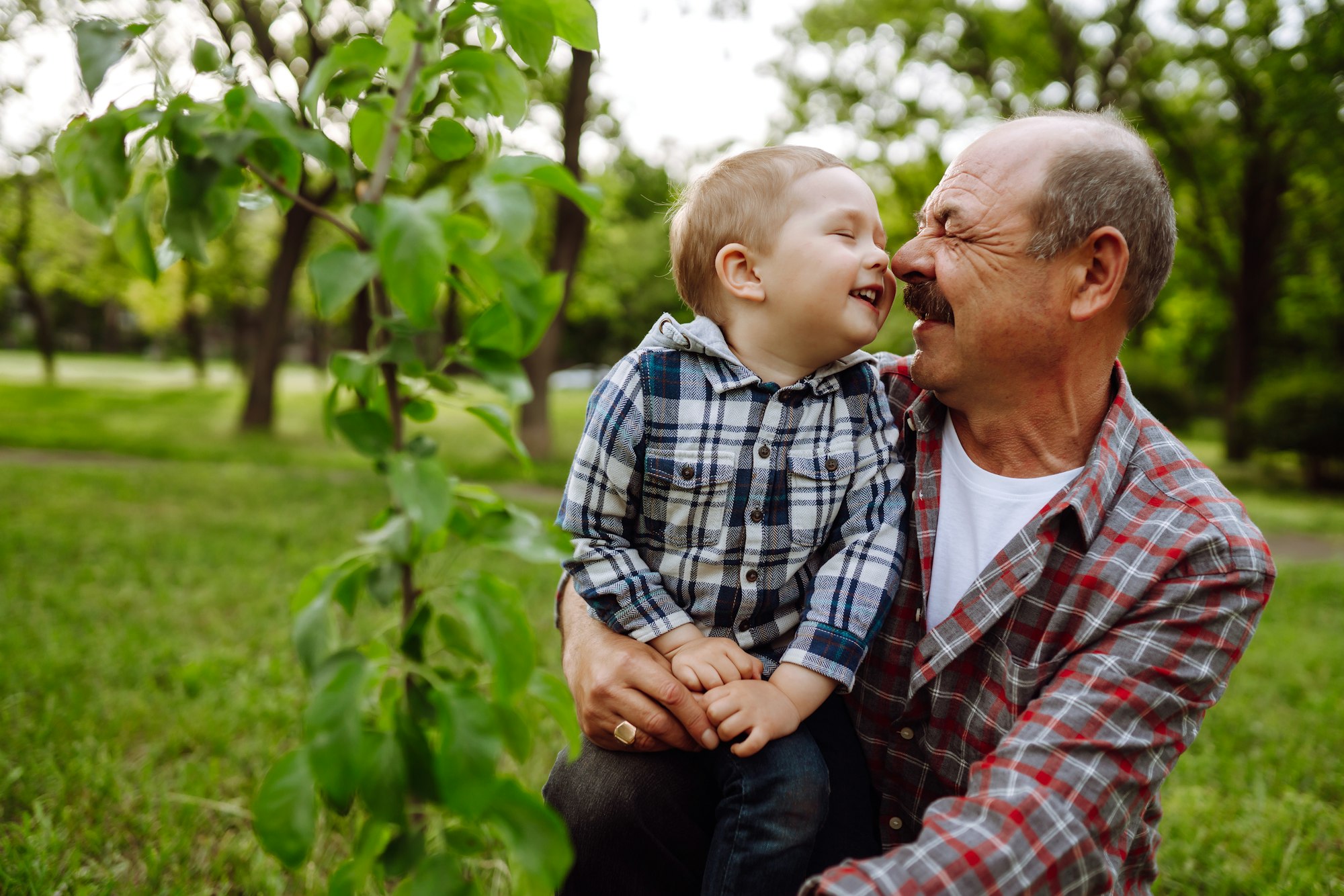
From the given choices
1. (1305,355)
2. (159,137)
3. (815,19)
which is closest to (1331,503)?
(815,19)

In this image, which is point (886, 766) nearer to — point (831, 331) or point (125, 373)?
point (831, 331)

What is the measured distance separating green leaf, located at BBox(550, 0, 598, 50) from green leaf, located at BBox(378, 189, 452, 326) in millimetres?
323

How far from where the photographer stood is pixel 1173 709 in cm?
149

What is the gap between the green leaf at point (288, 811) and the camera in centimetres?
84

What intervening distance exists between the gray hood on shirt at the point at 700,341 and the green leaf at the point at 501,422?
94cm

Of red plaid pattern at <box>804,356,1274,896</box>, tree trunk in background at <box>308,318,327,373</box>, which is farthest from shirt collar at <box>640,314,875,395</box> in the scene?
tree trunk in background at <box>308,318,327,373</box>

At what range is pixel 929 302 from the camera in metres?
1.97

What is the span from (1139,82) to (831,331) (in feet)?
57.2

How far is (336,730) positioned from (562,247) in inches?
448

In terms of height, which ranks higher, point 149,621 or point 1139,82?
point 1139,82

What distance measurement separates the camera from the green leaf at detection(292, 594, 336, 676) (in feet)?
2.80

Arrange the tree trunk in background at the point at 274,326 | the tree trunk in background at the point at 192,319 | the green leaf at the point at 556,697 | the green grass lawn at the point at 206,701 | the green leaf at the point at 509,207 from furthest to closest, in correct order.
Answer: the tree trunk in background at the point at 192,319 → the tree trunk in background at the point at 274,326 → the green grass lawn at the point at 206,701 → the green leaf at the point at 556,697 → the green leaf at the point at 509,207

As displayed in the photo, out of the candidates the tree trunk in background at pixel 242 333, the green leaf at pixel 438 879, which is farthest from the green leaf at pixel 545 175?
the tree trunk in background at pixel 242 333

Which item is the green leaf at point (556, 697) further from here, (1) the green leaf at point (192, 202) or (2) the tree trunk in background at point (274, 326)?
(2) the tree trunk in background at point (274, 326)
